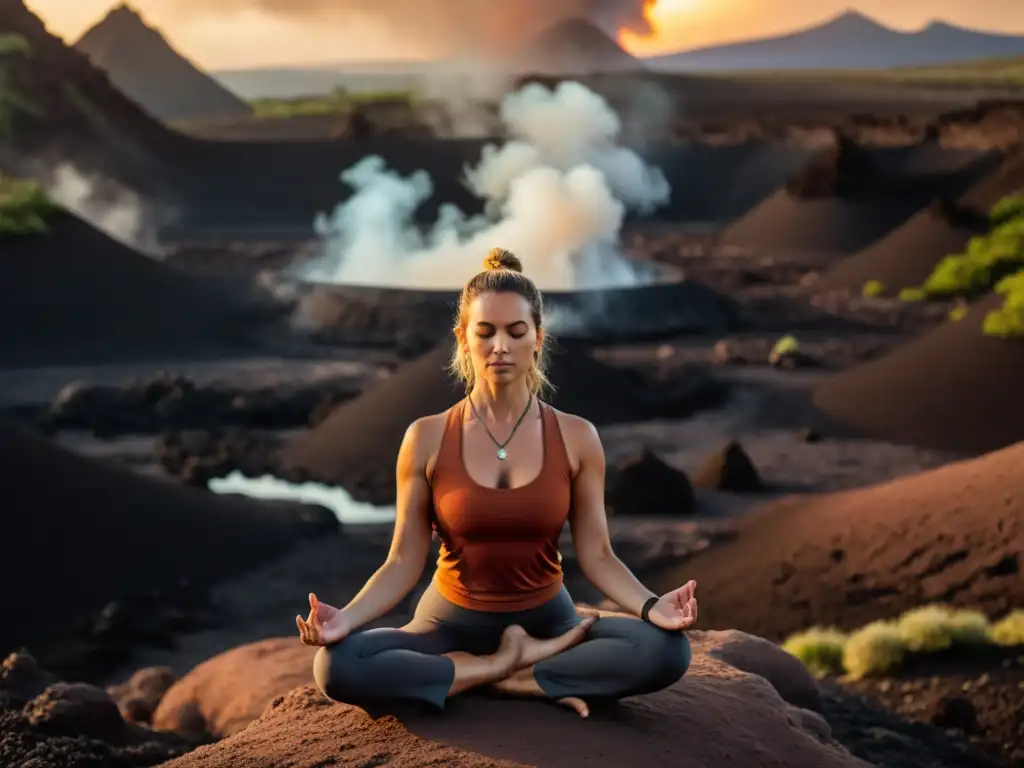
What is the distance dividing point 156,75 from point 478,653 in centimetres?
13373

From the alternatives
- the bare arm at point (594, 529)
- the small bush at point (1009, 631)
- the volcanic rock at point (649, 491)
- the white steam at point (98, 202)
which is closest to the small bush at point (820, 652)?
the small bush at point (1009, 631)

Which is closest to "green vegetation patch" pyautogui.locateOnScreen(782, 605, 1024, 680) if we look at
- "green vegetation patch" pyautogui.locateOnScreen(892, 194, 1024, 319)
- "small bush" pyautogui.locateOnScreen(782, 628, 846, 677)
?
"small bush" pyautogui.locateOnScreen(782, 628, 846, 677)

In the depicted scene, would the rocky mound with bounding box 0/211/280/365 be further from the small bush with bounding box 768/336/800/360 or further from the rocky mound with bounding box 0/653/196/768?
the rocky mound with bounding box 0/653/196/768

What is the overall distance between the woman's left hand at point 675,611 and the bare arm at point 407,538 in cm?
89

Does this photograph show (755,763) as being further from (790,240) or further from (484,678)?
(790,240)

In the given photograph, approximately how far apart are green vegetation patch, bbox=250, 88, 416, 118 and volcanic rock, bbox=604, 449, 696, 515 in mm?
75301

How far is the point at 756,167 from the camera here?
222ft

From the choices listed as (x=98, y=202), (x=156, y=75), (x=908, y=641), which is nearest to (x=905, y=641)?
(x=908, y=641)

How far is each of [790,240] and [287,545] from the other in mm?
36025

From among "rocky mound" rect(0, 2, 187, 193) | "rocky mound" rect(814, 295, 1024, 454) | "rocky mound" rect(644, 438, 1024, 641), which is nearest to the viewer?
"rocky mound" rect(644, 438, 1024, 641)

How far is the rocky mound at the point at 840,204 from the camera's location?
161ft

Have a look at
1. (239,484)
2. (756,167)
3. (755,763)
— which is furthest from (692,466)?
(756,167)

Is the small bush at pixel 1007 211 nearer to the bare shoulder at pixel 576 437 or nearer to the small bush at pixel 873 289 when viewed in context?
the small bush at pixel 873 289

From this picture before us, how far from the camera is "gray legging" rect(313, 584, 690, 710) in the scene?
5.71 m
